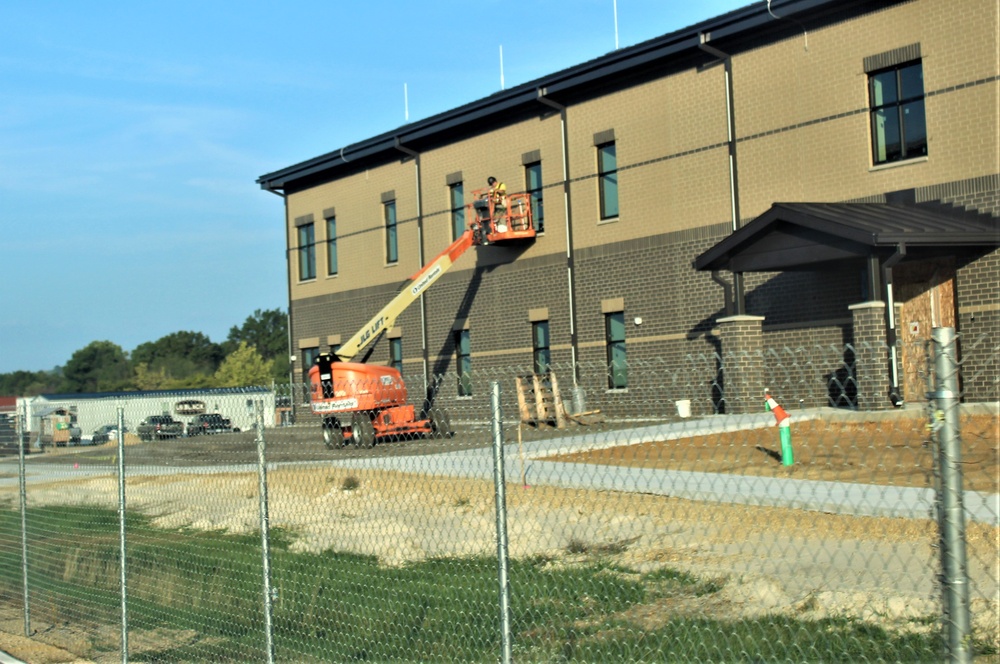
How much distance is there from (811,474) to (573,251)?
956 inches

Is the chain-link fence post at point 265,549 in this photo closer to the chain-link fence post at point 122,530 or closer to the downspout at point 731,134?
the chain-link fence post at point 122,530

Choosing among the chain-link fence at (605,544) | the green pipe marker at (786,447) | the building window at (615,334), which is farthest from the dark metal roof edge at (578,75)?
the green pipe marker at (786,447)

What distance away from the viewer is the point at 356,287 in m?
37.0

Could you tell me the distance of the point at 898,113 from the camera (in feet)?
71.1

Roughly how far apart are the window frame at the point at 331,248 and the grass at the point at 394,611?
26307mm

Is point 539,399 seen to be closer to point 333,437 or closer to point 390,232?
point 390,232

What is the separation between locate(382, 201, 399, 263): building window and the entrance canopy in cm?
1491

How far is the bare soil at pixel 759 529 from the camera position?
4145 millimetres

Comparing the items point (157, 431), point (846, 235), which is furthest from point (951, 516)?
point (846, 235)

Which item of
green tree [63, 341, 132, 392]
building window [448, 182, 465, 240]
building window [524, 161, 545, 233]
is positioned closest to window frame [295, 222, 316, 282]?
building window [448, 182, 465, 240]

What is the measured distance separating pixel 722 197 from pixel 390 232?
13992 millimetres

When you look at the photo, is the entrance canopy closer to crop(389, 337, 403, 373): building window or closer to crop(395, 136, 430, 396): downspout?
crop(395, 136, 430, 396): downspout

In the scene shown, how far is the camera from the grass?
6.62m

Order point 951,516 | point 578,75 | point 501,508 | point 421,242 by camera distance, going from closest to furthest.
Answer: point 951,516, point 501,508, point 578,75, point 421,242
